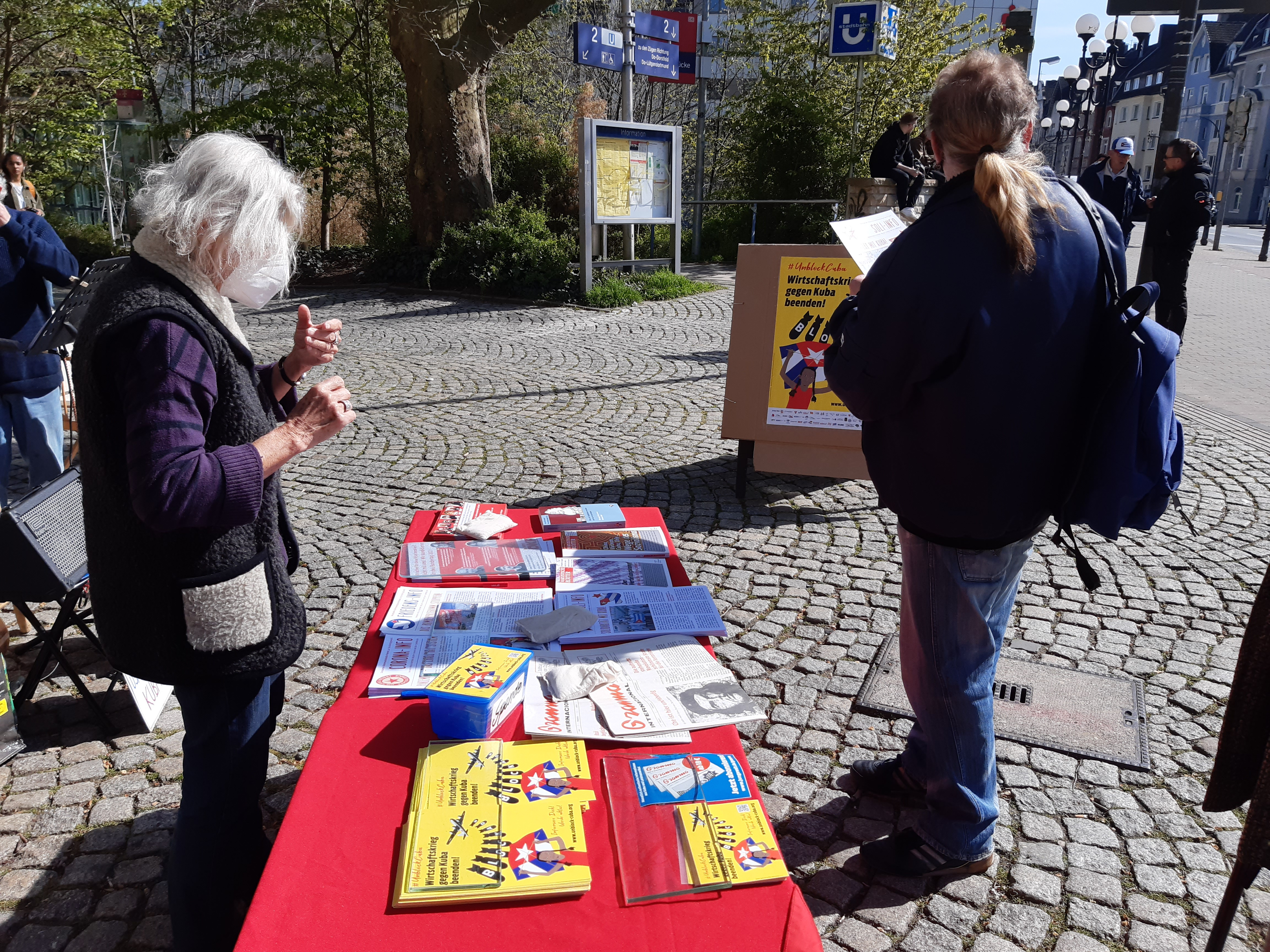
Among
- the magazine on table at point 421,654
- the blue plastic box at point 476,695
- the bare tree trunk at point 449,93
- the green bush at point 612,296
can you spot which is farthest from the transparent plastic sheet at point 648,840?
the bare tree trunk at point 449,93

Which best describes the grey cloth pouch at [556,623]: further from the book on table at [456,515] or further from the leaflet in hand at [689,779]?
the book on table at [456,515]

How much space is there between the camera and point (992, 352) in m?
1.96

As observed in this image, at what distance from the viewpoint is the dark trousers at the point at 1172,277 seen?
8.73 metres

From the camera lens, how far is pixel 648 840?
62.7 inches

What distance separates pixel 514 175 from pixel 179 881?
1611cm

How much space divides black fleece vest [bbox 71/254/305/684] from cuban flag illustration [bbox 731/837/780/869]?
1.06m

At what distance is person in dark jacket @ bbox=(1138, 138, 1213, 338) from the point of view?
338 inches

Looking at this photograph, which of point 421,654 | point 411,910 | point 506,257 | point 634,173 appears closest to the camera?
point 411,910

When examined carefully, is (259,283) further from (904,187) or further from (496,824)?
(904,187)

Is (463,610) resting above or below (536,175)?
below

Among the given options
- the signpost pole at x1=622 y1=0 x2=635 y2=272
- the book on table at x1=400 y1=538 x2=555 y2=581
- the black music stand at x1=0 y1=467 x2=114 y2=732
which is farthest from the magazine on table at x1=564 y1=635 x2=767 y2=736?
the signpost pole at x1=622 y1=0 x2=635 y2=272

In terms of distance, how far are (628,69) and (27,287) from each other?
420 inches

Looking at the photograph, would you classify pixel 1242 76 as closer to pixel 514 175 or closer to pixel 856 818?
pixel 514 175

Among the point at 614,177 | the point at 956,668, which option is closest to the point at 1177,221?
the point at 614,177
